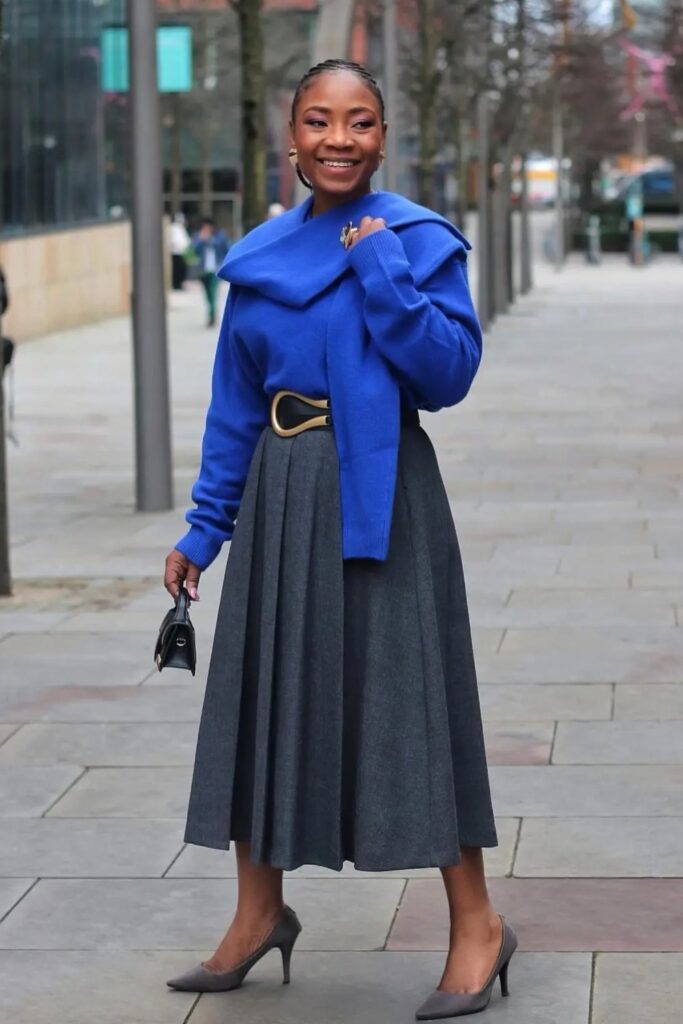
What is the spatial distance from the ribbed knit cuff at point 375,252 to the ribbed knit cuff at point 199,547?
0.66 metres

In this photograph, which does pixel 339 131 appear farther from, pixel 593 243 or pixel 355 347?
pixel 593 243

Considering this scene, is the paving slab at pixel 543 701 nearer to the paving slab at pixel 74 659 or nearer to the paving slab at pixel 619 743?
the paving slab at pixel 619 743

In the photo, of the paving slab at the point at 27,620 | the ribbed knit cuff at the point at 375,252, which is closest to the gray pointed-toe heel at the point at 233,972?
the ribbed knit cuff at the point at 375,252

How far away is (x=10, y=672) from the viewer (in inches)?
300

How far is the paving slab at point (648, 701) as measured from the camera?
6.71 metres

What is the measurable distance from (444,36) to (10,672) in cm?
2287

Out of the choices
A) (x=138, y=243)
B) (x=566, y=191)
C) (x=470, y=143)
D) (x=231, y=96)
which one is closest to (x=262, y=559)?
(x=138, y=243)

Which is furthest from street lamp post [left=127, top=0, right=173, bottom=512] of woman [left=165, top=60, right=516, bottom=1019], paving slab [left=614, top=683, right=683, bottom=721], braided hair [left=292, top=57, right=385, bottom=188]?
braided hair [left=292, top=57, right=385, bottom=188]

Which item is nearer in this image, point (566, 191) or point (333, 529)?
point (333, 529)

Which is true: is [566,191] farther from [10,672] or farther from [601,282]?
[10,672]

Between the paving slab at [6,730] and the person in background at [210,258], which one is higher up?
the paving slab at [6,730]

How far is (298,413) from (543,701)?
3.07 m

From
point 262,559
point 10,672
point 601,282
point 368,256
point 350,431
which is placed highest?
point 368,256

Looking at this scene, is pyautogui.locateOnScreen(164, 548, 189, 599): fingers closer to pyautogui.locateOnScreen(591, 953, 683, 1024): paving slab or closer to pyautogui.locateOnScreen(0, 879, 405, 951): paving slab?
pyautogui.locateOnScreen(0, 879, 405, 951): paving slab
